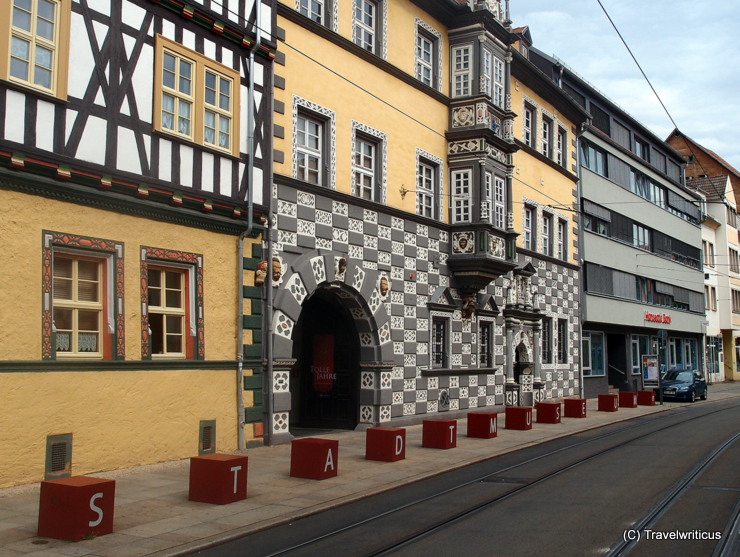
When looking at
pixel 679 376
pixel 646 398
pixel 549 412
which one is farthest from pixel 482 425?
pixel 679 376

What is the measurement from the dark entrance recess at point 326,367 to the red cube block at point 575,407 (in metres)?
9.08

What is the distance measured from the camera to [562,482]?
41.2ft

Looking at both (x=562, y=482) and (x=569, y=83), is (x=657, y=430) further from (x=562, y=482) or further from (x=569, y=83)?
(x=569, y=83)

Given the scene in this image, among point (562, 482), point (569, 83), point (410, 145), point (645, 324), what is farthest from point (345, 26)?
point (645, 324)

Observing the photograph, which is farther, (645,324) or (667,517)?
(645,324)

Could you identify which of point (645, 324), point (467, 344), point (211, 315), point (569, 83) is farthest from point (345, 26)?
point (645, 324)

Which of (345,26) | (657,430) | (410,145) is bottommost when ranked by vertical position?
(657,430)

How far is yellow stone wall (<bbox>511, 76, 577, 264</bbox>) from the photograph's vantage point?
29344mm

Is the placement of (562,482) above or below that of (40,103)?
below

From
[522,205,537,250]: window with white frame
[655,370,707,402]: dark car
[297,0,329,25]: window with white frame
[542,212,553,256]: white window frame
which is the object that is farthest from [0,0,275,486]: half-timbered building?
[655,370,707,402]: dark car

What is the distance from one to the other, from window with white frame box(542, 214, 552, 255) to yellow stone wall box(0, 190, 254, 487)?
1910cm

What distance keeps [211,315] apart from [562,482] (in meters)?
7.06

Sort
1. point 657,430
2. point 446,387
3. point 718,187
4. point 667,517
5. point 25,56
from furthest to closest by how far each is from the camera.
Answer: point 718,187 → point 446,387 → point 657,430 → point 25,56 → point 667,517

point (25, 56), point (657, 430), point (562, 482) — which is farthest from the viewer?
point (657, 430)
